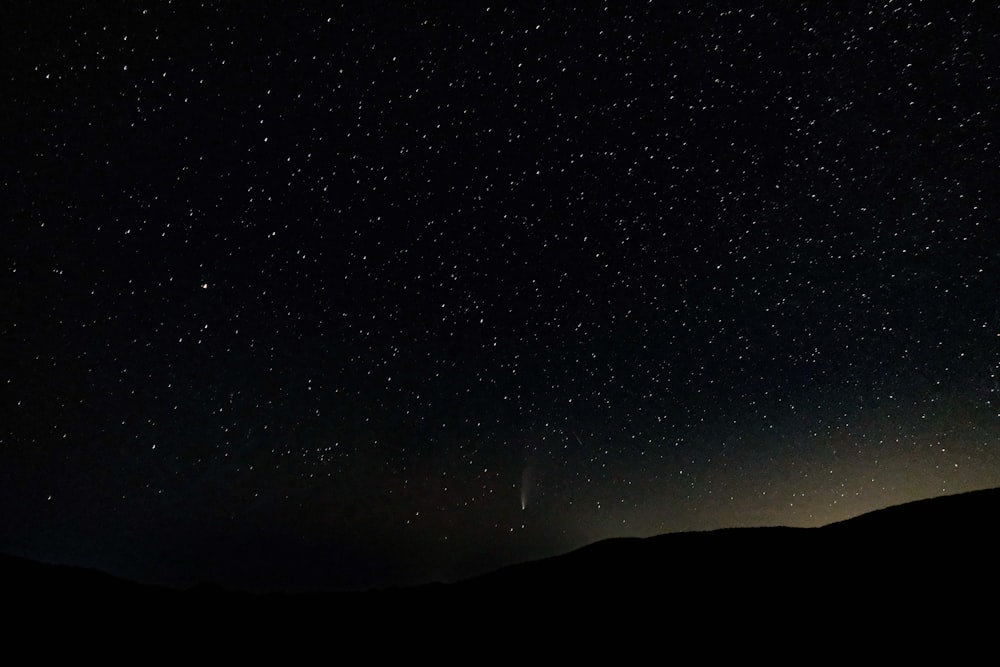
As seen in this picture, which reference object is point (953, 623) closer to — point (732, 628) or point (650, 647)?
point (732, 628)

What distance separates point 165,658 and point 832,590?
27.4 feet

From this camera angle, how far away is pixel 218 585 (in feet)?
41.3

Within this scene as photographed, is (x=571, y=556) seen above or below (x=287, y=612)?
above

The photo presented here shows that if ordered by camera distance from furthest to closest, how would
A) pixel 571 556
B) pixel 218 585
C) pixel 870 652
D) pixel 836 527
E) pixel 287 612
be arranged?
pixel 218 585, pixel 571 556, pixel 287 612, pixel 836 527, pixel 870 652

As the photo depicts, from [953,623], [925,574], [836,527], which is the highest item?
[836,527]

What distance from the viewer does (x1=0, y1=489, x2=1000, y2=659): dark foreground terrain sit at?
573 cm

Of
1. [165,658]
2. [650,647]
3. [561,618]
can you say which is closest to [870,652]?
[650,647]

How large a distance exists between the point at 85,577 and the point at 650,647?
12.7 m

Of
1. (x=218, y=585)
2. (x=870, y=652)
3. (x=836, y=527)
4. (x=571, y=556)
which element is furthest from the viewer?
(x=218, y=585)

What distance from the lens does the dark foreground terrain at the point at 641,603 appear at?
18.8 feet

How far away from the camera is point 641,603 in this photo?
7477 mm

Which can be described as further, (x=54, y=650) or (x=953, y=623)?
(x=54, y=650)

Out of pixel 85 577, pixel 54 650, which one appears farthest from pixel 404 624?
pixel 85 577

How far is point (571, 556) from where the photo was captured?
11.2 meters
